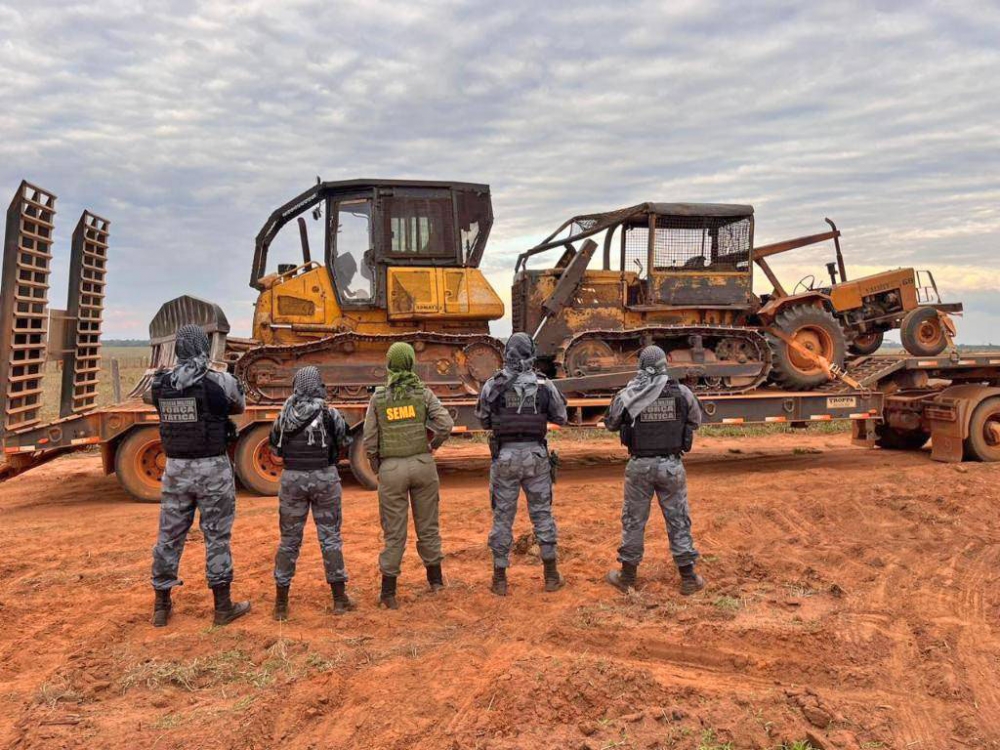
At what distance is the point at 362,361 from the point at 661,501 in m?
5.56

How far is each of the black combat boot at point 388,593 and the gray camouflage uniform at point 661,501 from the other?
1.78 meters

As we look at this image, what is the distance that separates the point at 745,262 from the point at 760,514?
15.4 ft

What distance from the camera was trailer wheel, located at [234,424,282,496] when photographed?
10.1 meters

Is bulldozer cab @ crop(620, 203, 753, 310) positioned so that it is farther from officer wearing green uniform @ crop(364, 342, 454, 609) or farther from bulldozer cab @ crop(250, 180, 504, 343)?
officer wearing green uniform @ crop(364, 342, 454, 609)

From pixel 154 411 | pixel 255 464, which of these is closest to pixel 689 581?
pixel 255 464

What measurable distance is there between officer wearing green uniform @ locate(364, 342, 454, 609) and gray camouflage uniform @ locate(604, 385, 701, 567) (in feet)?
4.94

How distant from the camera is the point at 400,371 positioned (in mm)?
5969

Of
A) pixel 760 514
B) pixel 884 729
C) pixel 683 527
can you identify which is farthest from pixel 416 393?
pixel 760 514

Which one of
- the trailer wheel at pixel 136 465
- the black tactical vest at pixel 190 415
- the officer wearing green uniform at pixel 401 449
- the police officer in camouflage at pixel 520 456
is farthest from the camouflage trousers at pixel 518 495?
the trailer wheel at pixel 136 465

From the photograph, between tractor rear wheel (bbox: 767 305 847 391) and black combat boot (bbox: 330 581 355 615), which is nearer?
black combat boot (bbox: 330 581 355 615)

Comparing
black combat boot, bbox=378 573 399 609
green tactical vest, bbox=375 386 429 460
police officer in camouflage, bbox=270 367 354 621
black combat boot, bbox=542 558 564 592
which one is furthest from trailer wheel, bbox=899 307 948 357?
police officer in camouflage, bbox=270 367 354 621

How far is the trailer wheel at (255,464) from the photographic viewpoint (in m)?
10.1

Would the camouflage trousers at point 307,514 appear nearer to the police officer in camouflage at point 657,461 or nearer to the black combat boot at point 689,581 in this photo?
the police officer in camouflage at point 657,461

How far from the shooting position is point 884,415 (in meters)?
13.1
